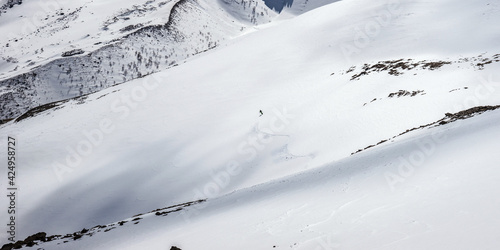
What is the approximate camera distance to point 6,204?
26.5 meters

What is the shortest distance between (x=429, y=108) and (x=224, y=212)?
14409 mm

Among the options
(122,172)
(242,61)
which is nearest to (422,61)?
(242,61)
